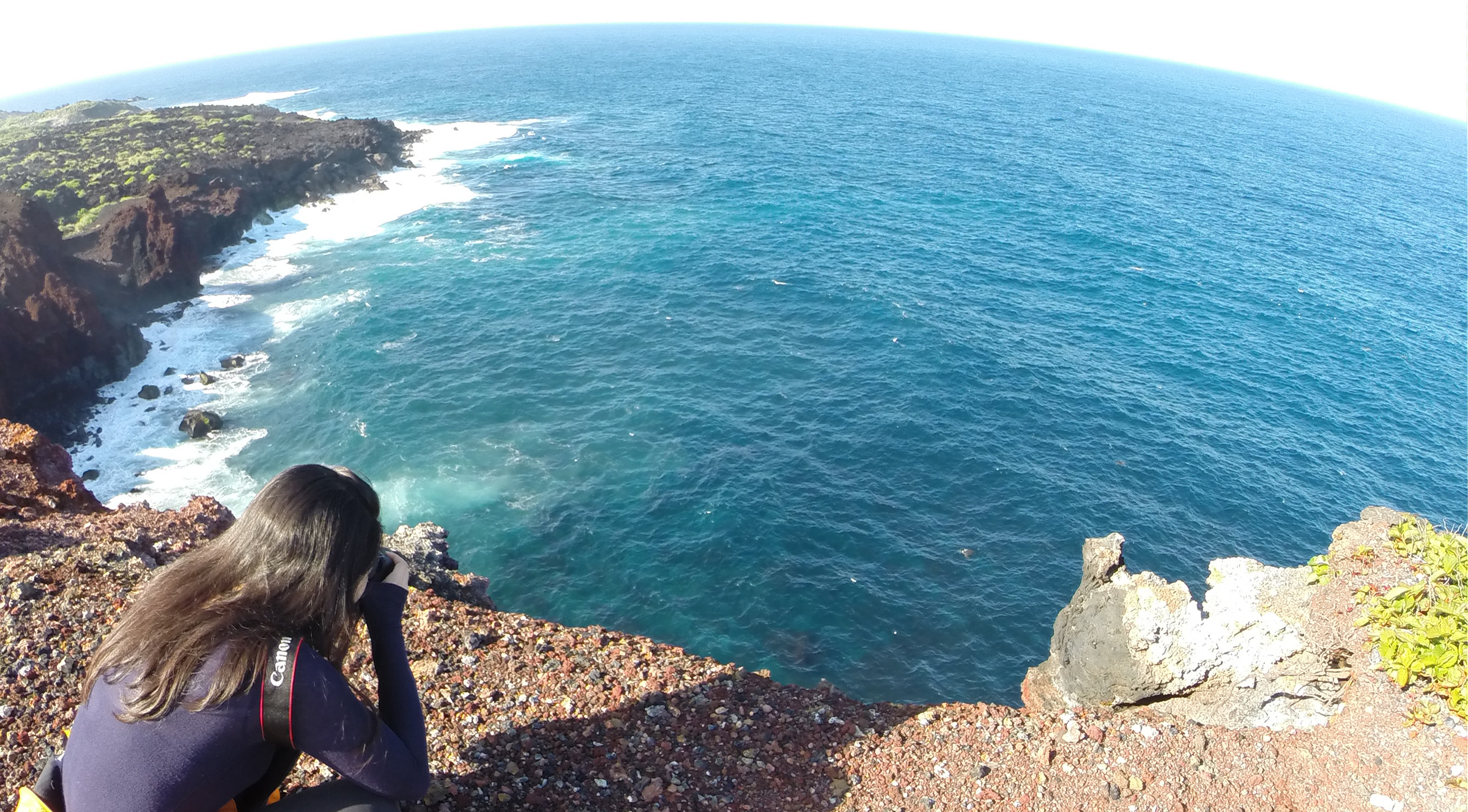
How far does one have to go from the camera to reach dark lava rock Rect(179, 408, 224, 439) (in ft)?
117

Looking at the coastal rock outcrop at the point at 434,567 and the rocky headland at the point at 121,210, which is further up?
the rocky headland at the point at 121,210

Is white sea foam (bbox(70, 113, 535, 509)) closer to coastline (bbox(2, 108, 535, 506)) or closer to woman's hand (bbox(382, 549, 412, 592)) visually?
coastline (bbox(2, 108, 535, 506))

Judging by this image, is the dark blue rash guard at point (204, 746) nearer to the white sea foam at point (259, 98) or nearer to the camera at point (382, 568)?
the camera at point (382, 568)

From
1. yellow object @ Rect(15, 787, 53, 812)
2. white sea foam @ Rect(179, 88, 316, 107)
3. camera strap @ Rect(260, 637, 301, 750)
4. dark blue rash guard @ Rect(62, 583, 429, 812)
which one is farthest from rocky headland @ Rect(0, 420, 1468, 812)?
white sea foam @ Rect(179, 88, 316, 107)

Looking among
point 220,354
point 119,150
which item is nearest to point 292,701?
point 220,354

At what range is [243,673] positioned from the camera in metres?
3.78

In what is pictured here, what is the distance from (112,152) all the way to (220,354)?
52.8 m

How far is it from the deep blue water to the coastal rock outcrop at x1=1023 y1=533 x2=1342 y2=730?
7881 mm

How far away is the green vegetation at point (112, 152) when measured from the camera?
59.3 meters

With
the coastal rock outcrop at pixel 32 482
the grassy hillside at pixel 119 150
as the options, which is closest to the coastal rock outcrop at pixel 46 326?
the grassy hillside at pixel 119 150

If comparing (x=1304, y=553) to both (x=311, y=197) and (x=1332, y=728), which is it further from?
(x=311, y=197)

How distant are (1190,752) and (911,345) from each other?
117 ft

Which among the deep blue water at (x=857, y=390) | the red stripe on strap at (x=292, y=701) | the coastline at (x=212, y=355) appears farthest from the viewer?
the coastline at (x=212, y=355)

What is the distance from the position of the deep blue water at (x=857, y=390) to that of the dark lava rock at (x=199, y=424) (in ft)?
4.59
